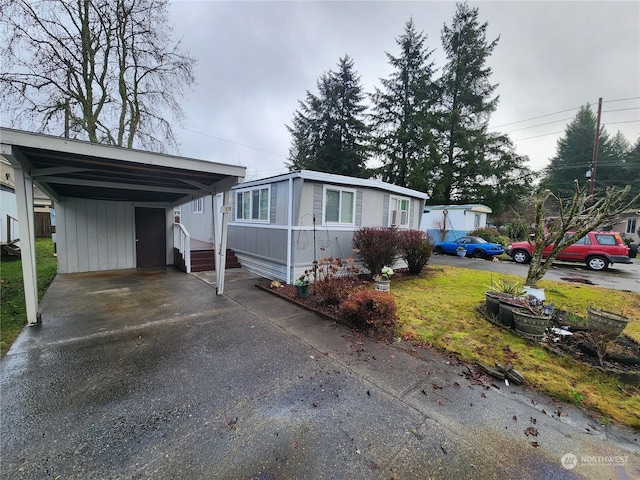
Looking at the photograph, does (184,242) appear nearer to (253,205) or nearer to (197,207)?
(253,205)

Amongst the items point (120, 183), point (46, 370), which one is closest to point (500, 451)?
point (46, 370)

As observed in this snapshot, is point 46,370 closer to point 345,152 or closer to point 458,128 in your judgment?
point 345,152

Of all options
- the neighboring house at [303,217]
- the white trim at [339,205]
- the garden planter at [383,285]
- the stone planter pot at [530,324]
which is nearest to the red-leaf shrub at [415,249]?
the neighboring house at [303,217]

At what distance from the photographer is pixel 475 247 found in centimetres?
1427

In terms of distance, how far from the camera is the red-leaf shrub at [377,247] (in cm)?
736

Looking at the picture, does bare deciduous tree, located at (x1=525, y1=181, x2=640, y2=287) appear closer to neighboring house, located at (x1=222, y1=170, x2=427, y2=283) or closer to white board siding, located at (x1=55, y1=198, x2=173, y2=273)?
neighboring house, located at (x1=222, y1=170, x2=427, y2=283)

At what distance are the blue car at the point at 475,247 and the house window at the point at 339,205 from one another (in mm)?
7602

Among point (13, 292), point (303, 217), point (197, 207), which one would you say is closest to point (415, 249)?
point (303, 217)

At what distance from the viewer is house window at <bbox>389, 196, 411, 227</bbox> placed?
31.2 ft

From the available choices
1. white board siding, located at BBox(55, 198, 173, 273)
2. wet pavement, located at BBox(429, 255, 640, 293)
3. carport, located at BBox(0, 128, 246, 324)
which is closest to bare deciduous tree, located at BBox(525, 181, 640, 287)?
wet pavement, located at BBox(429, 255, 640, 293)

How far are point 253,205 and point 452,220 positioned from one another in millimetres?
14888

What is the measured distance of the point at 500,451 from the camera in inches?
81.4

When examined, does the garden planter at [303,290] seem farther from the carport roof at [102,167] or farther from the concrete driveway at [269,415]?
the carport roof at [102,167]

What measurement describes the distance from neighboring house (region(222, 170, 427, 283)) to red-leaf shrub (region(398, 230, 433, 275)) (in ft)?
3.86
